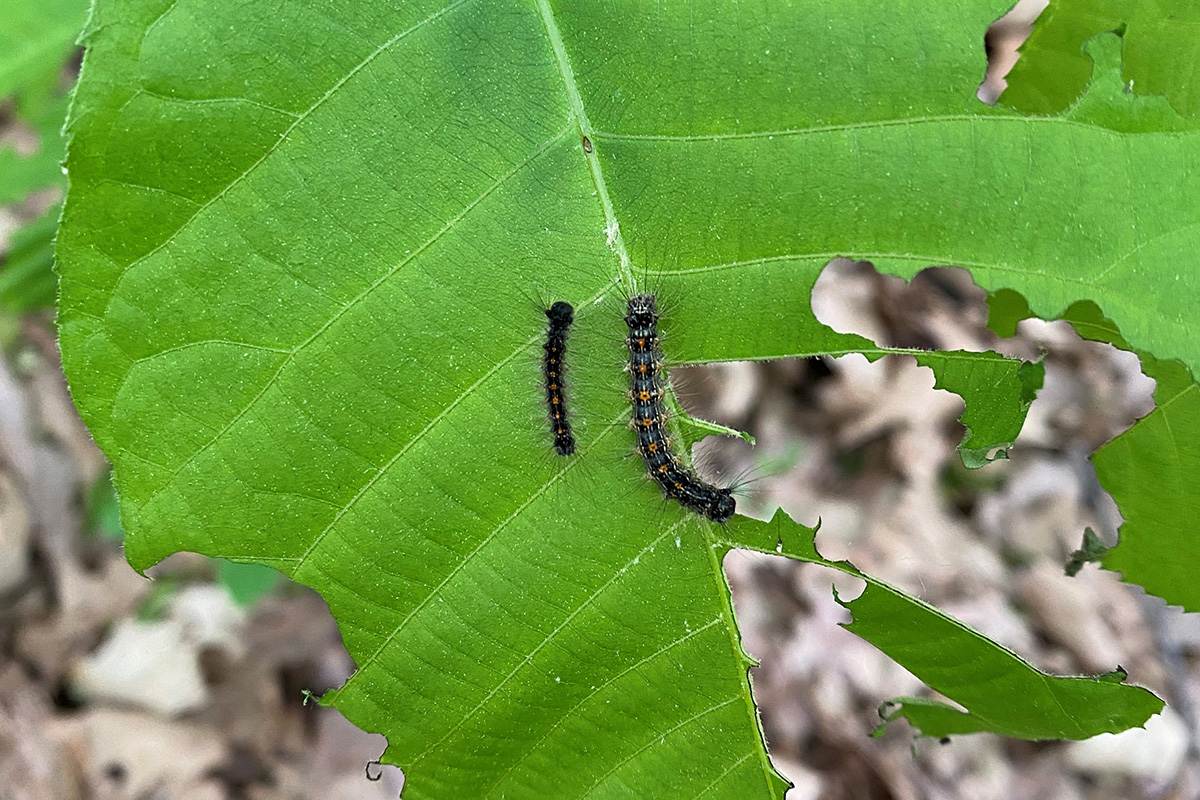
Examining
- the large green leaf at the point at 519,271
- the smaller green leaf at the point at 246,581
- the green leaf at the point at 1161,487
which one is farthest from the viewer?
the smaller green leaf at the point at 246,581

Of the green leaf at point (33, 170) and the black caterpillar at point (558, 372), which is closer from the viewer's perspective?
the black caterpillar at point (558, 372)

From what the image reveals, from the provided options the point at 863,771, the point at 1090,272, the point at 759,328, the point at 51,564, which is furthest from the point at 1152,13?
the point at 51,564

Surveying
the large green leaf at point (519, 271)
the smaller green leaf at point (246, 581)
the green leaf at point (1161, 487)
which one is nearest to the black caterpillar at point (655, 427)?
the large green leaf at point (519, 271)

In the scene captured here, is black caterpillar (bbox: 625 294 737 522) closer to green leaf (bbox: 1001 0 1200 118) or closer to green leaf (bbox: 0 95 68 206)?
green leaf (bbox: 1001 0 1200 118)

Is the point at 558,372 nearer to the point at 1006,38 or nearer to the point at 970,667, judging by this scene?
the point at 970,667

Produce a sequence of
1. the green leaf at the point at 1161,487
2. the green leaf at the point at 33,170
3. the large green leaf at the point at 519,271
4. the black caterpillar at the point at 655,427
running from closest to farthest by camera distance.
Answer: the large green leaf at the point at 519,271, the black caterpillar at the point at 655,427, the green leaf at the point at 1161,487, the green leaf at the point at 33,170

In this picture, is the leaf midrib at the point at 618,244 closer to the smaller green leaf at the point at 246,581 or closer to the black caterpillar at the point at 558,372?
the black caterpillar at the point at 558,372

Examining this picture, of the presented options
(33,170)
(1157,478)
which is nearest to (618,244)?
(1157,478)
